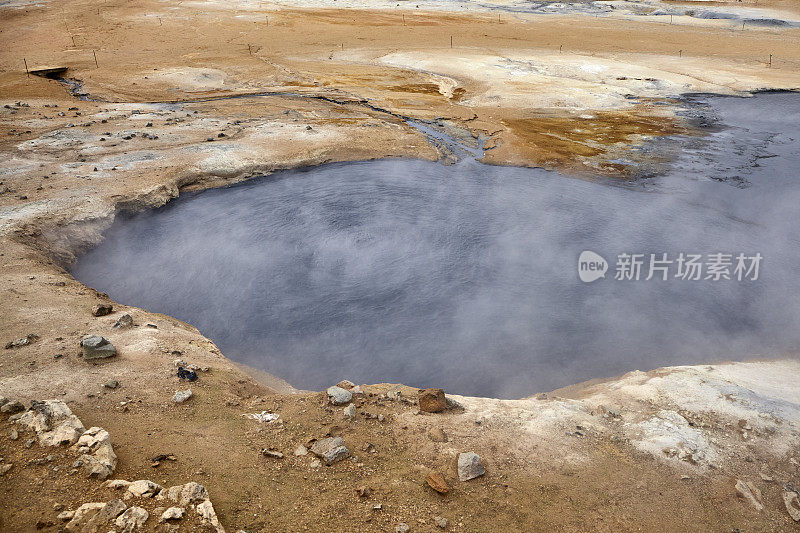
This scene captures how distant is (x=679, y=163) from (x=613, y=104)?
4.26 m

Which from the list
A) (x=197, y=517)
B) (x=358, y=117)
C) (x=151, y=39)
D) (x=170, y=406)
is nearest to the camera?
(x=197, y=517)

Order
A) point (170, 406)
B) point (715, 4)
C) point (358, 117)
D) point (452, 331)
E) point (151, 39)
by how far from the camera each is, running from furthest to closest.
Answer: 1. point (715, 4)
2. point (151, 39)
3. point (358, 117)
4. point (452, 331)
5. point (170, 406)

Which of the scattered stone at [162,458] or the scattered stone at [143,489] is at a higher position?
the scattered stone at [143,489]

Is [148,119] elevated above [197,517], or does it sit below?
above

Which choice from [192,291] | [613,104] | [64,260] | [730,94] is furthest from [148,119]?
[730,94]

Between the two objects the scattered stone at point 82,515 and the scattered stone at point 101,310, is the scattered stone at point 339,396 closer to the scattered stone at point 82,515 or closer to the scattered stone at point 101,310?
the scattered stone at point 82,515

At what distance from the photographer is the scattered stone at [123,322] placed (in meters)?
6.30

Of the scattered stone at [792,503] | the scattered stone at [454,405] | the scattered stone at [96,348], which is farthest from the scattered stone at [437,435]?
the scattered stone at [96,348]

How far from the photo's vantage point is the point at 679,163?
497 inches

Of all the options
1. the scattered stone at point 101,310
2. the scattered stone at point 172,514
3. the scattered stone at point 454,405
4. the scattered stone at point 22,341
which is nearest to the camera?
the scattered stone at point 172,514

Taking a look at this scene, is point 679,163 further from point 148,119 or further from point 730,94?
point 148,119

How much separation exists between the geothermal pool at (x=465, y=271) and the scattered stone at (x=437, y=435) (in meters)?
1.80

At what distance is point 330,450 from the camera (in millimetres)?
4562

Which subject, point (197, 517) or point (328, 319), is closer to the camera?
point (197, 517)
